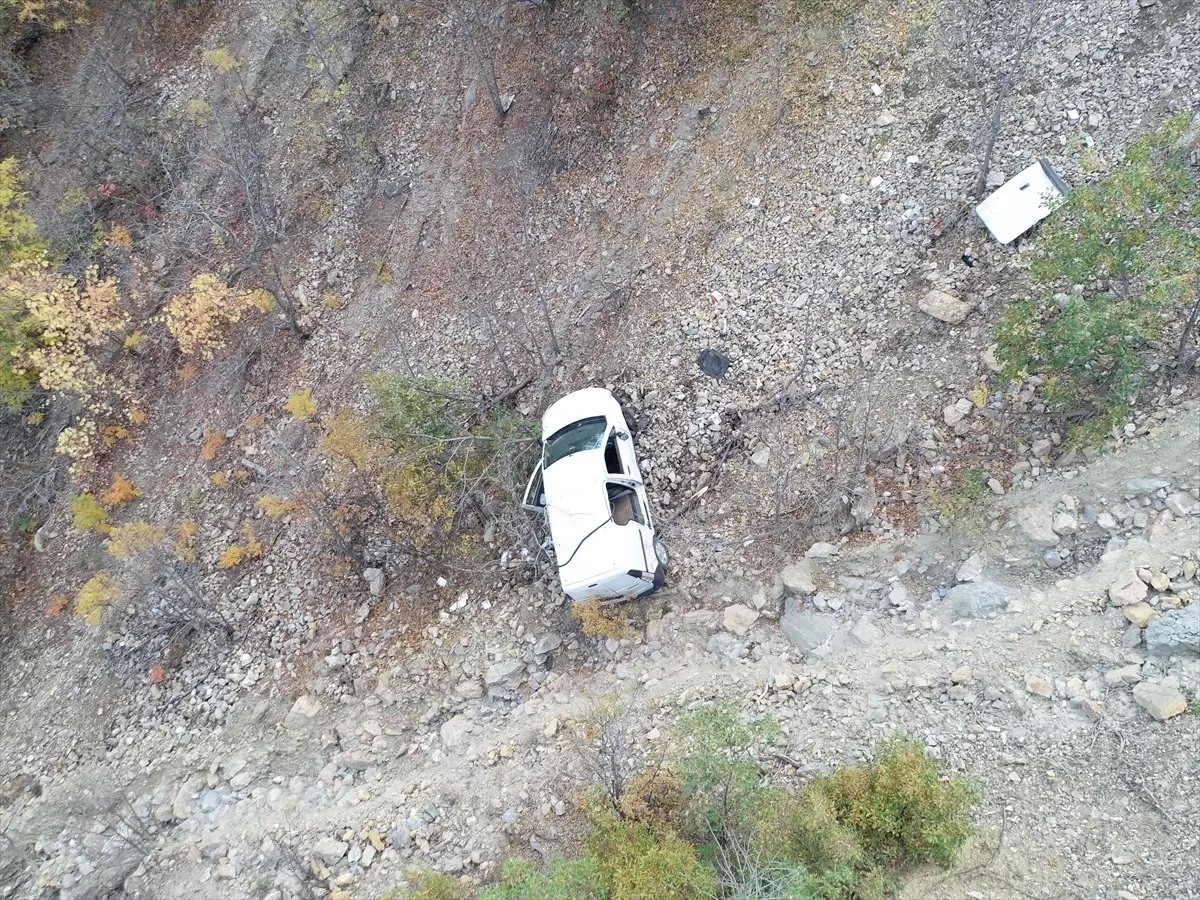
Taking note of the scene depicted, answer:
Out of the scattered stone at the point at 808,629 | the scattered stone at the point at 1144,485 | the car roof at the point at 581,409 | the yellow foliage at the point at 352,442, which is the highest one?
the yellow foliage at the point at 352,442

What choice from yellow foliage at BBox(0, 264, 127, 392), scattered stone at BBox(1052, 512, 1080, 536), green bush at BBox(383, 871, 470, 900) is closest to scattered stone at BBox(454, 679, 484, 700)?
green bush at BBox(383, 871, 470, 900)

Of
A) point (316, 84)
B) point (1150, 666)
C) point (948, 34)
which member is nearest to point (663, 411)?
point (1150, 666)

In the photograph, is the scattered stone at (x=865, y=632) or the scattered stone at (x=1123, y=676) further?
the scattered stone at (x=865, y=632)

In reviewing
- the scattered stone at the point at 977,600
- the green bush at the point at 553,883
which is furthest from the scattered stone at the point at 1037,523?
the green bush at the point at 553,883

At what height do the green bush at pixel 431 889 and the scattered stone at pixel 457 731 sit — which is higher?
the scattered stone at pixel 457 731

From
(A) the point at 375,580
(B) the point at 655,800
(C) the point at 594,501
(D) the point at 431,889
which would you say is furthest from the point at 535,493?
(D) the point at 431,889

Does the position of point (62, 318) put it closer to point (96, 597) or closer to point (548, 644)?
point (96, 597)

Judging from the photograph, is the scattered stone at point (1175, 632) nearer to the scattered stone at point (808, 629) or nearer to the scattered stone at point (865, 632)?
the scattered stone at point (865, 632)

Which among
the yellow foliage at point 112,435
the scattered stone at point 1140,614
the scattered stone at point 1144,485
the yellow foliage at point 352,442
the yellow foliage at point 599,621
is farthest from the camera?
the yellow foliage at point 112,435

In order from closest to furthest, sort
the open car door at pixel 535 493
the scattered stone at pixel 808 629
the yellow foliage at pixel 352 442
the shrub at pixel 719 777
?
1. the shrub at pixel 719 777
2. the scattered stone at pixel 808 629
3. the open car door at pixel 535 493
4. the yellow foliage at pixel 352 442
